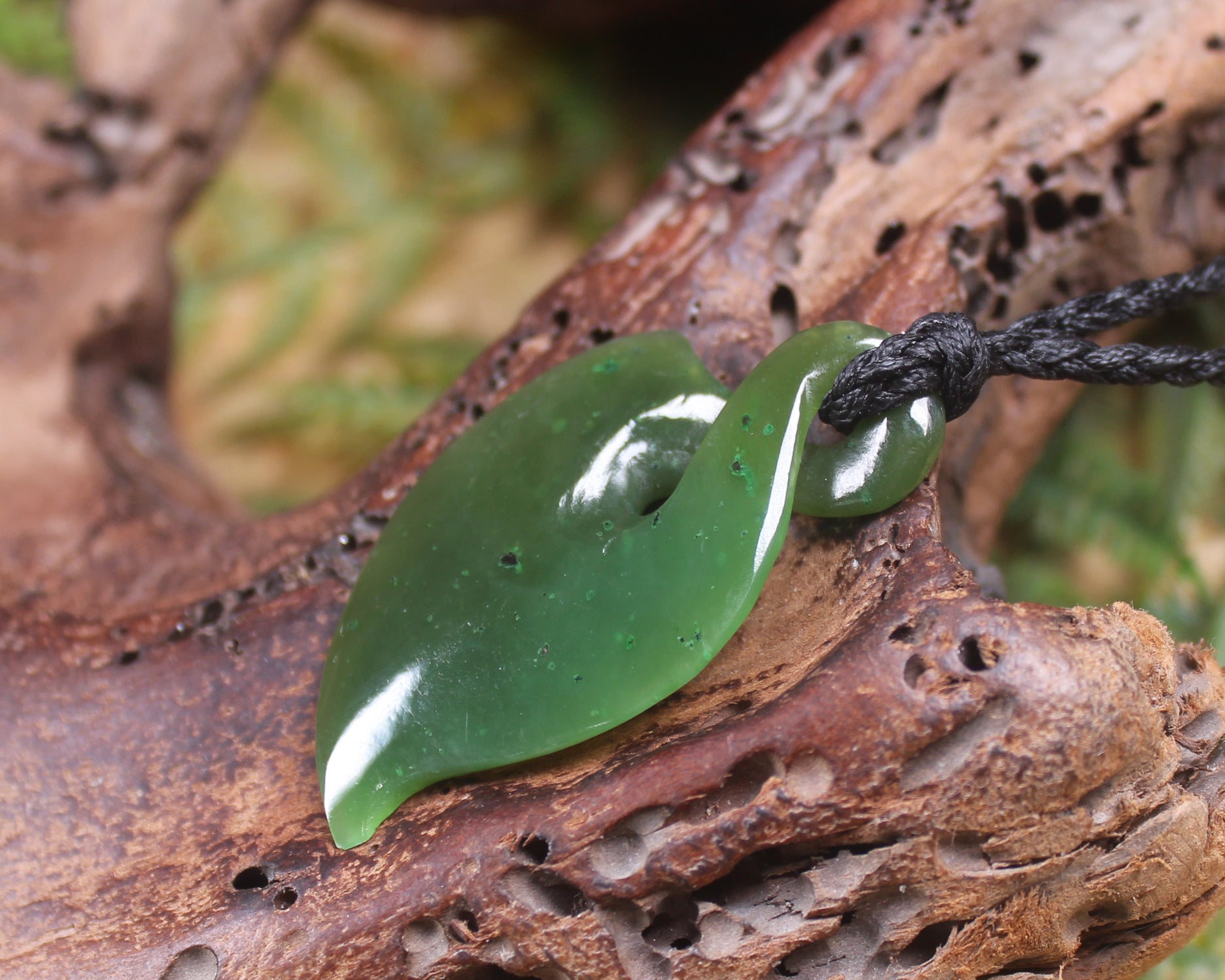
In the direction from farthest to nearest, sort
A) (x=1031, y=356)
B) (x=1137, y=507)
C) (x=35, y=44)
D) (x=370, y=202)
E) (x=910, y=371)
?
(x=370, y=202), (x=1137, y=507), (x=35, y=44), (x=1031, y=356), (x=910, y=371)

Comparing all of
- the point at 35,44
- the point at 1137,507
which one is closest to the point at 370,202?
the point at 35,44

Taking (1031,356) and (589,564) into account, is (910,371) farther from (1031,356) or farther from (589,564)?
(589,564)

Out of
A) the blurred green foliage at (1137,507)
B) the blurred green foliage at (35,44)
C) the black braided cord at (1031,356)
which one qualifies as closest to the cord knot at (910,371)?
the black braided cord at (1031,356)

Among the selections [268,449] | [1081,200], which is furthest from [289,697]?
[268,449]

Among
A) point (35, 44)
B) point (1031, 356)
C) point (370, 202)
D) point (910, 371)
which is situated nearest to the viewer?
point (910, 371)

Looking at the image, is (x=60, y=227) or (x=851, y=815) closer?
(x=851, y=815)

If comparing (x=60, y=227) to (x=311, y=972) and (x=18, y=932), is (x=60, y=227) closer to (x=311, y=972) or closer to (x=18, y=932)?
(x=18, y=932)
